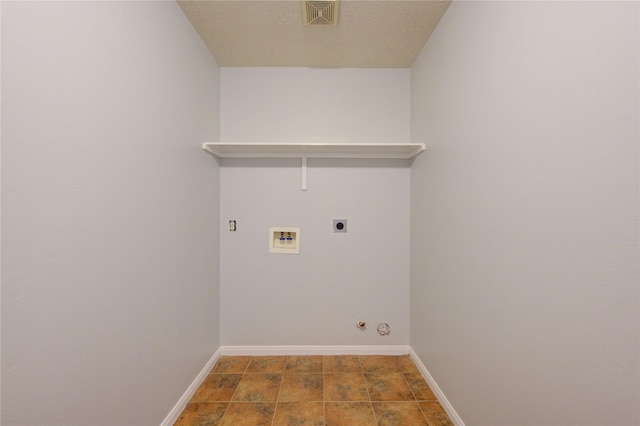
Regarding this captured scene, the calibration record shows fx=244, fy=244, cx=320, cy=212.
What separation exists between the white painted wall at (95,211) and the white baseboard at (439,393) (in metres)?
1.65

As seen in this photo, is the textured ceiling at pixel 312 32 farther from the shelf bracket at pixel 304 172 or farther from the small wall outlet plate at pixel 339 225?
the small wall outlet plate at pixel 339 225

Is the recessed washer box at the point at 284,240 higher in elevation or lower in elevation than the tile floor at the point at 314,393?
higher

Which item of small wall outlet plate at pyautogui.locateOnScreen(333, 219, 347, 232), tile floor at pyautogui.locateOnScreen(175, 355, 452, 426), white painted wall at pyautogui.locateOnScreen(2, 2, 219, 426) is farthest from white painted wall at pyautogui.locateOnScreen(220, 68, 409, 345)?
white painted wall at pyautogui.locateOnScreen(2, 2, 219, 426)

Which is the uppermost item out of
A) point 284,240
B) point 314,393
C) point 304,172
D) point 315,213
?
point 304,172

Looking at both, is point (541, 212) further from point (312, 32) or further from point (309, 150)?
point (312, 32)

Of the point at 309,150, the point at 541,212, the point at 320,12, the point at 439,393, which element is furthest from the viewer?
the point at 309,150

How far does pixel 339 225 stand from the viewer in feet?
6.97

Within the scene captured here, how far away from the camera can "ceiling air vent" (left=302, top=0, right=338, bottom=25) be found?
141cm

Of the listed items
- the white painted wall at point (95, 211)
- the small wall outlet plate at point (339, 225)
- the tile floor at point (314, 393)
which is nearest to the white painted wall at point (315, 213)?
the small wall outlet plate at point (339, 225)

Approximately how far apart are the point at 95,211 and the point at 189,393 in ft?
4.49

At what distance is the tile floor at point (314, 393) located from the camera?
148 cm

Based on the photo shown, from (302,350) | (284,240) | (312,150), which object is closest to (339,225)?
(284,240)

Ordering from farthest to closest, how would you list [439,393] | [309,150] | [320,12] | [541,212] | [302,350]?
[302,350] → [309,150] → [439,393] → [320,12] → [541,212]

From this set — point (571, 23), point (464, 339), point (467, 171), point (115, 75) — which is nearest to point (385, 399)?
point (464, 339)
